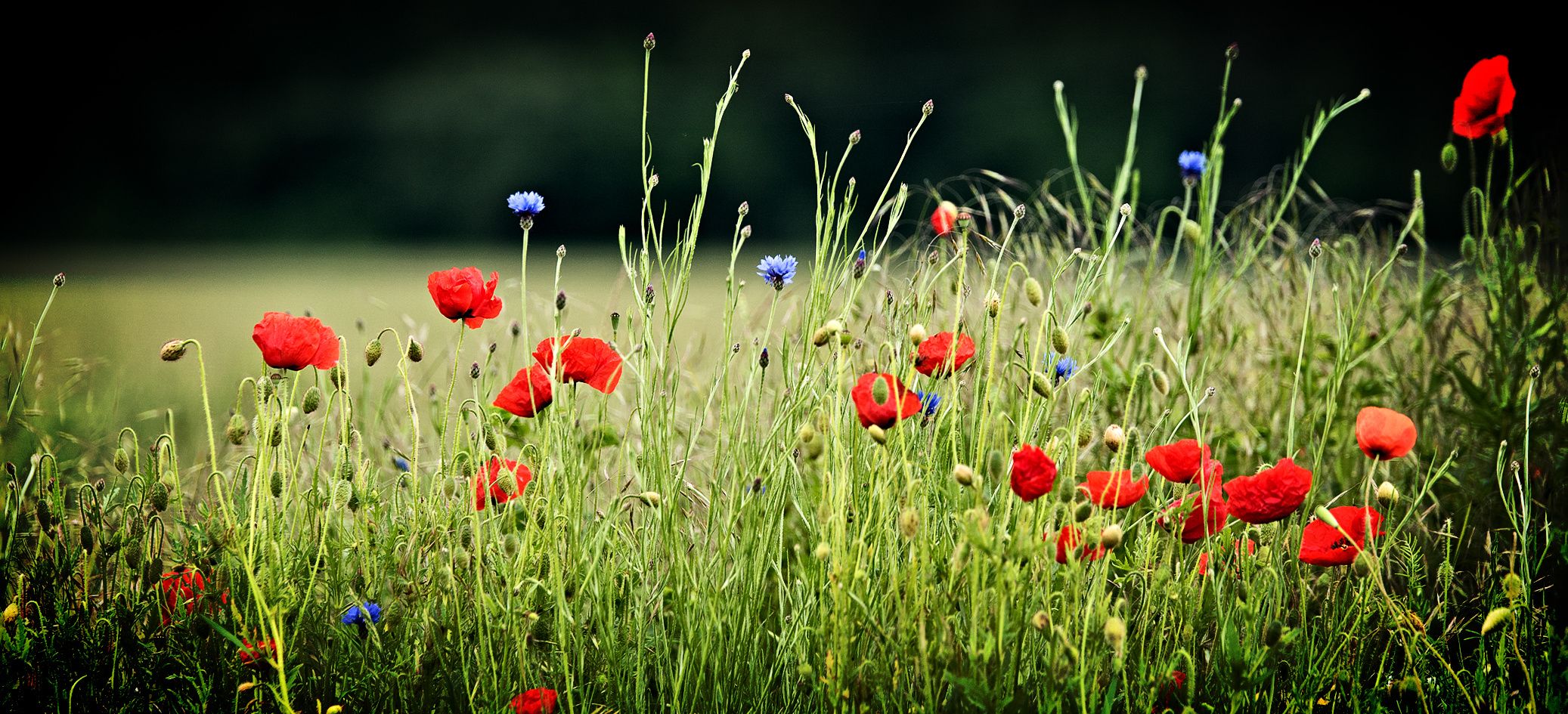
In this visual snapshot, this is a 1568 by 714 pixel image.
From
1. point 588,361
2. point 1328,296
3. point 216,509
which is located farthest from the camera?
point 1328,296

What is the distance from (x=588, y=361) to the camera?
1.00 metres

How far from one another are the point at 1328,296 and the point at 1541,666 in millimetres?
1100

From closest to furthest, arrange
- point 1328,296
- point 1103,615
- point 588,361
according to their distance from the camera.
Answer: point 1103,615 < point 588,361 < point 1328,296

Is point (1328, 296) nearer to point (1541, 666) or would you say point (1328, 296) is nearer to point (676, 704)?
point (1541, 666)

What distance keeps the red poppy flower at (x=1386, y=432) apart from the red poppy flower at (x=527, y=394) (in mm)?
800

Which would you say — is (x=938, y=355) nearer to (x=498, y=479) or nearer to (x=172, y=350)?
(x=498, y=479)

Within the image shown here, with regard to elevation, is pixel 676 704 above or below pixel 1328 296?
below

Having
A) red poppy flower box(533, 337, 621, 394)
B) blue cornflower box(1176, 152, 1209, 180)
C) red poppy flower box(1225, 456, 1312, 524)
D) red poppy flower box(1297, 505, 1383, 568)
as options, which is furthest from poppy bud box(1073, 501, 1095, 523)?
blue cornflower box(1176, 152, 1209, 180)

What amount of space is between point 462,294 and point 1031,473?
1.97 feet

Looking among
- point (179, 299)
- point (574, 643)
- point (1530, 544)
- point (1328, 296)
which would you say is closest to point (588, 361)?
point (574, 643)

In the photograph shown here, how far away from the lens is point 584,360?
99 centimetres

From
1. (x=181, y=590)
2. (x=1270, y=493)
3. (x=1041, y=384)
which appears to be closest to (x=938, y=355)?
(x=1041, y=384)

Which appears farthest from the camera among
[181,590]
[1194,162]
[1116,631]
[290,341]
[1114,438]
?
[1194,162]

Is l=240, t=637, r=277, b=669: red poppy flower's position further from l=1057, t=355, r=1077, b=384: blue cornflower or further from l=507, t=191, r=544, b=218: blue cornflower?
l=1057, t=355, r=1077, b=384: blue cornflower
